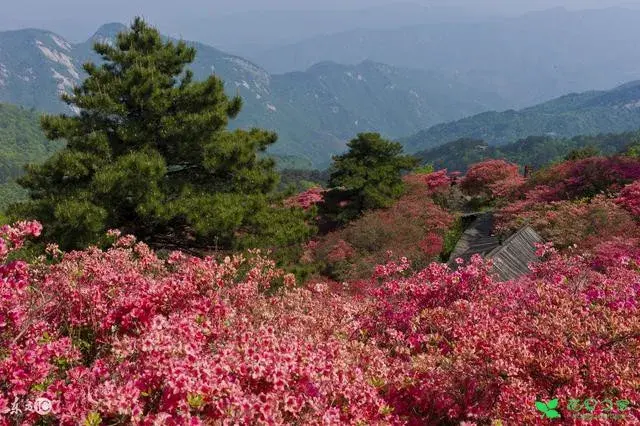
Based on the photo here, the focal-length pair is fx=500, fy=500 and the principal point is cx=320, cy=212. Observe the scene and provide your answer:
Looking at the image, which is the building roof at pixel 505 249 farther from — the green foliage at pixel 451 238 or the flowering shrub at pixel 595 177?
the flowering shrub at pixel 595 177

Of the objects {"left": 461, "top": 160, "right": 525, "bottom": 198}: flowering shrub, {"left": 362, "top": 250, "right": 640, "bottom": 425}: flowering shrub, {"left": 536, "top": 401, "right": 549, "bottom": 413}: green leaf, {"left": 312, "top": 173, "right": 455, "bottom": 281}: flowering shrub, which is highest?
{"left": 536, "top": 401, "right": 549, "bottom": 413}: green leaf

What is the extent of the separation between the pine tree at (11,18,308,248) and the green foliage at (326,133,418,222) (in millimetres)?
11369

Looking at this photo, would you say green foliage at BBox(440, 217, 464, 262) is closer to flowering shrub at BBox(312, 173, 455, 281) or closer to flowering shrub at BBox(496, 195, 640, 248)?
flowering shrub at BBox(312, 173, 455, 281)

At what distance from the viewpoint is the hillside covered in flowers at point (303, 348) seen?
254cm

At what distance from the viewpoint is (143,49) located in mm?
13633

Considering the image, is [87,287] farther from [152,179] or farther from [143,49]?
[143,49]

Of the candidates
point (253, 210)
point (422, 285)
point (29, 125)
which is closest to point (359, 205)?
point (253, 210)

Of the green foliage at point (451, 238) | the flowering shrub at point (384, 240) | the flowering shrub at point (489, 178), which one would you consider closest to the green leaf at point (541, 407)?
the flowering shrub at point (384, 240)

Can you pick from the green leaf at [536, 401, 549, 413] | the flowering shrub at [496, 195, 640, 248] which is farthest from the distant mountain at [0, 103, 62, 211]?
the green leaf at [536, 401, 549, 413]

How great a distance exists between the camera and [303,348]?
2979 mm

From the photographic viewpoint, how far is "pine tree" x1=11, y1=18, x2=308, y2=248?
10.6 meters

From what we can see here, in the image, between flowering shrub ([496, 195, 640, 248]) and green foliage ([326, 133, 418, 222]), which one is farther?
green foliage ([326, 133, 418, 222])

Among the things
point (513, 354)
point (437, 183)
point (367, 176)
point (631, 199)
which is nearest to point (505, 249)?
point (631, 199)

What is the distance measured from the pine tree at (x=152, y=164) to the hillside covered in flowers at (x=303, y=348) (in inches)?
222
